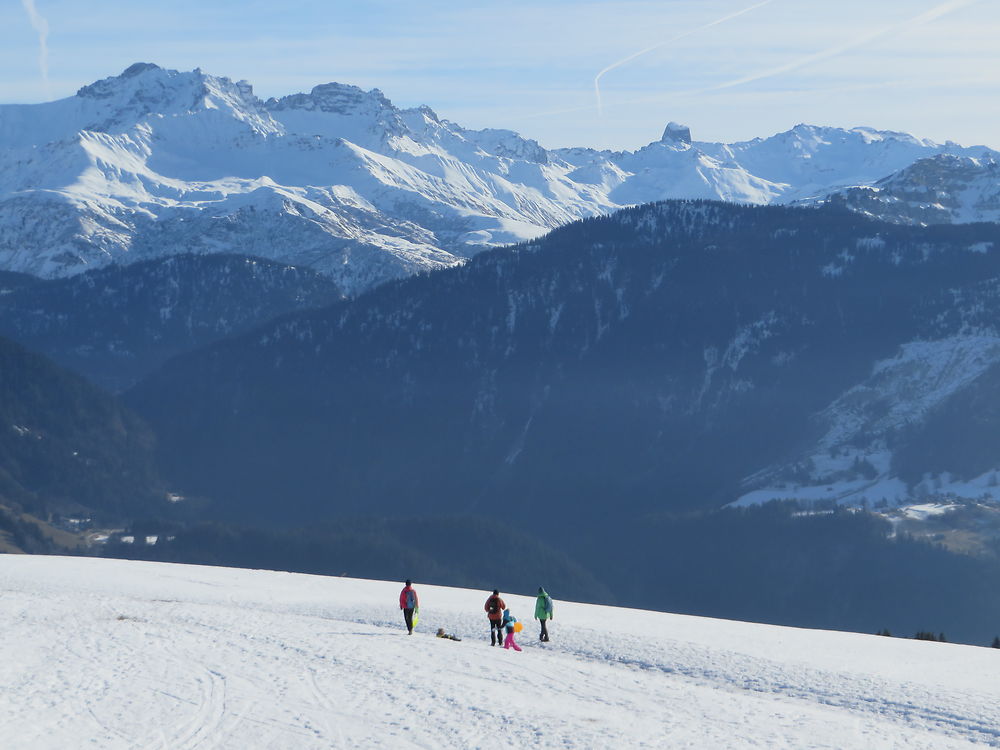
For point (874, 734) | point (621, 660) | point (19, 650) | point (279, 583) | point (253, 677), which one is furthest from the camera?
point (279, 583)

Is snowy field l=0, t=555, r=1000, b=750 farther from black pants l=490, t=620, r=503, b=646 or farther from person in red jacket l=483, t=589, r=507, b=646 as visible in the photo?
person in red jacket l=483, t=589, r=507, b=646

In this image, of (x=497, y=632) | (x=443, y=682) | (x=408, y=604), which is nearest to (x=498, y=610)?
(x=497, y=632)

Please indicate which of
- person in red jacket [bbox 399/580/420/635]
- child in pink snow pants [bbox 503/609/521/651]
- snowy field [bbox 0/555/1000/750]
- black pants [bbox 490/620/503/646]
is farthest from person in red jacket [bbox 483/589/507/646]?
person in red jacket [bbox 399/580/420/635]

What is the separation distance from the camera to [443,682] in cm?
5406

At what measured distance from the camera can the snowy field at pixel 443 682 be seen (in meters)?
46.4

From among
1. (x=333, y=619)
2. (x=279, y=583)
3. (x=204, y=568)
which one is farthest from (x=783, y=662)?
(x=204, y=568)

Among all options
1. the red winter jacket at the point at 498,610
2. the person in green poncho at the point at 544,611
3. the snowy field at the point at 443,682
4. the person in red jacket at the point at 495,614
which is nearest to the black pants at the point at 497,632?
the person in red jacket at the point at 495,614

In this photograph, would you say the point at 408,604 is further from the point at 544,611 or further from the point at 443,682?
the point at 443,682

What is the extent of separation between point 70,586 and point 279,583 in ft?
46.0

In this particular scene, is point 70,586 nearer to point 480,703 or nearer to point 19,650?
point 19,650

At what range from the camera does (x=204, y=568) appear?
105 m

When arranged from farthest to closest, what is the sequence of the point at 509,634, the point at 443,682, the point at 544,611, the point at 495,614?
the point at 544,611, the point at 495,614, the point at 509,634, the point at 443,682

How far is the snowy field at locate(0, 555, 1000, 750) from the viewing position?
46.4m

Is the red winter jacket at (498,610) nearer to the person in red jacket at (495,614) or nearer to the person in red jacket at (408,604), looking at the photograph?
the person in red jacket at (495,614)
